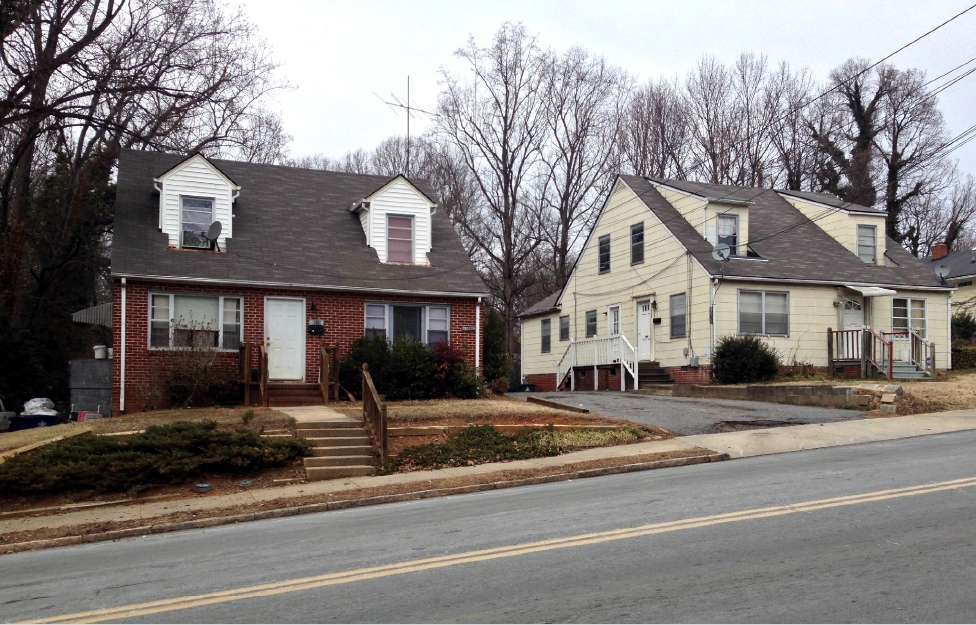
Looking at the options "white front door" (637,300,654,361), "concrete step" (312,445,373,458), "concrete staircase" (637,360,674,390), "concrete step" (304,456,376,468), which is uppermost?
"white front door" (637,300,654,361)

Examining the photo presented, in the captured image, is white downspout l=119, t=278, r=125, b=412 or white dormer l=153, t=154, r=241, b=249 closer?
white downspout l=119, t=278, r=125, b=412

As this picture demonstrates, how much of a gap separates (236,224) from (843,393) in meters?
15.7

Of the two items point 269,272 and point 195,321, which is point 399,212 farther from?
point 195,321

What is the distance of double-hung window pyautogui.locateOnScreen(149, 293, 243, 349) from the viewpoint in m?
20.3

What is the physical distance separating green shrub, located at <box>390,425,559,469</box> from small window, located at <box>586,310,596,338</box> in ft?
54.9

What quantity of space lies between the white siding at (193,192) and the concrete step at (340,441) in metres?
9.29

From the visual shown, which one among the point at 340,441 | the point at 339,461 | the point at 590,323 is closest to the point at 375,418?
the point at 340,441

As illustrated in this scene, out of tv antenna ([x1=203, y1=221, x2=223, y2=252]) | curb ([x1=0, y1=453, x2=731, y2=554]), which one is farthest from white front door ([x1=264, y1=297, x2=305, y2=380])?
curb ([x1=0, y1=453, x2=731, y2=554])

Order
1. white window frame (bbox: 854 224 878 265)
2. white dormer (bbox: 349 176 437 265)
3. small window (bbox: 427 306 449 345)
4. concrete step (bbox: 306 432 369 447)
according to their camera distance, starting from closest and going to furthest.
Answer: concrete step (bbox: 306 432 369 447) → small window (bbox: 427 306 449 345) → white dormer (bbox: 349 176 437 265) → white window frame (bbox: 854 224 878 265)

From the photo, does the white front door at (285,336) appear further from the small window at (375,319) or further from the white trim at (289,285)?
the small window at (375,319)

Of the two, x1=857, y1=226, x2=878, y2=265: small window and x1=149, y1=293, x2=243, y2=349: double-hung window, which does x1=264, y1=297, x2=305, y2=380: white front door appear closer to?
x1=149, y1=293, x2=243, y2=349: double-hung window

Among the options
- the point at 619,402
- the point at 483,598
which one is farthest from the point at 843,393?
the point at 483,598

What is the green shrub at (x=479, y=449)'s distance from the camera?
561 inches

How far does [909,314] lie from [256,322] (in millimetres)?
20753
